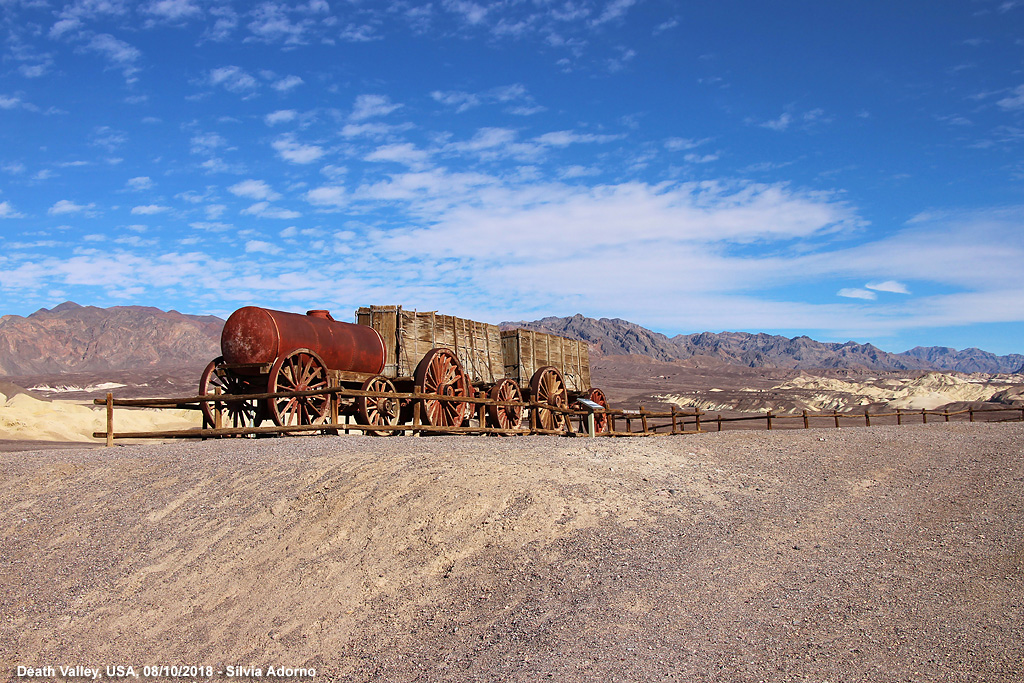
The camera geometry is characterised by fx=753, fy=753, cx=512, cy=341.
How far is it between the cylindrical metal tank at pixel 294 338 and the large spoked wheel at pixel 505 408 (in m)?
3.72

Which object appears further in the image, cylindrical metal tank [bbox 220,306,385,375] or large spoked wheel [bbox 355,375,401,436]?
large spoked wheel [bbox 355,375,401,436]

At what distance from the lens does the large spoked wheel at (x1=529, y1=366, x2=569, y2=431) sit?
A: 20750 mm

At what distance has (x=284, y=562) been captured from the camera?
7.65m

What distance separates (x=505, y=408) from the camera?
63.5 feet

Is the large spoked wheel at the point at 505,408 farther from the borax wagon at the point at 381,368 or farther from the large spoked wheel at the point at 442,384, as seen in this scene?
the large spoked wheel at the point at 442,384

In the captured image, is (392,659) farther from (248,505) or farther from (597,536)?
(248,505)

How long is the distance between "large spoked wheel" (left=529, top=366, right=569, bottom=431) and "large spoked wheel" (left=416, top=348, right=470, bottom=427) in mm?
2851

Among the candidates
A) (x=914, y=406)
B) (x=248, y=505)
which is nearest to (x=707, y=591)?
(x=248, y=505)

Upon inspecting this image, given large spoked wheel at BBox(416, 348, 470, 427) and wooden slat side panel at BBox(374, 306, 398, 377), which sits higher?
wooden slat side panel at BBox(374, 306, 398, 377)

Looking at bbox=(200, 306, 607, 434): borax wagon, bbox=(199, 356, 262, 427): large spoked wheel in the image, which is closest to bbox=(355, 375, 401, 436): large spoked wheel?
bbox=(200, 306, 607, 434): borax wagon

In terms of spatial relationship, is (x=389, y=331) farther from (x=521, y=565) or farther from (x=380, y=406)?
(x=521, y=565)

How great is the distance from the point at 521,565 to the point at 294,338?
28.9 ft

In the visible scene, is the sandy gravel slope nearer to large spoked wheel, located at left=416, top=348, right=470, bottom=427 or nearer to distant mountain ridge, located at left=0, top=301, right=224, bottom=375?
large spoked wheel, located at left=416, top=348, right=470, bottom=427

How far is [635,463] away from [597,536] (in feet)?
7.71
